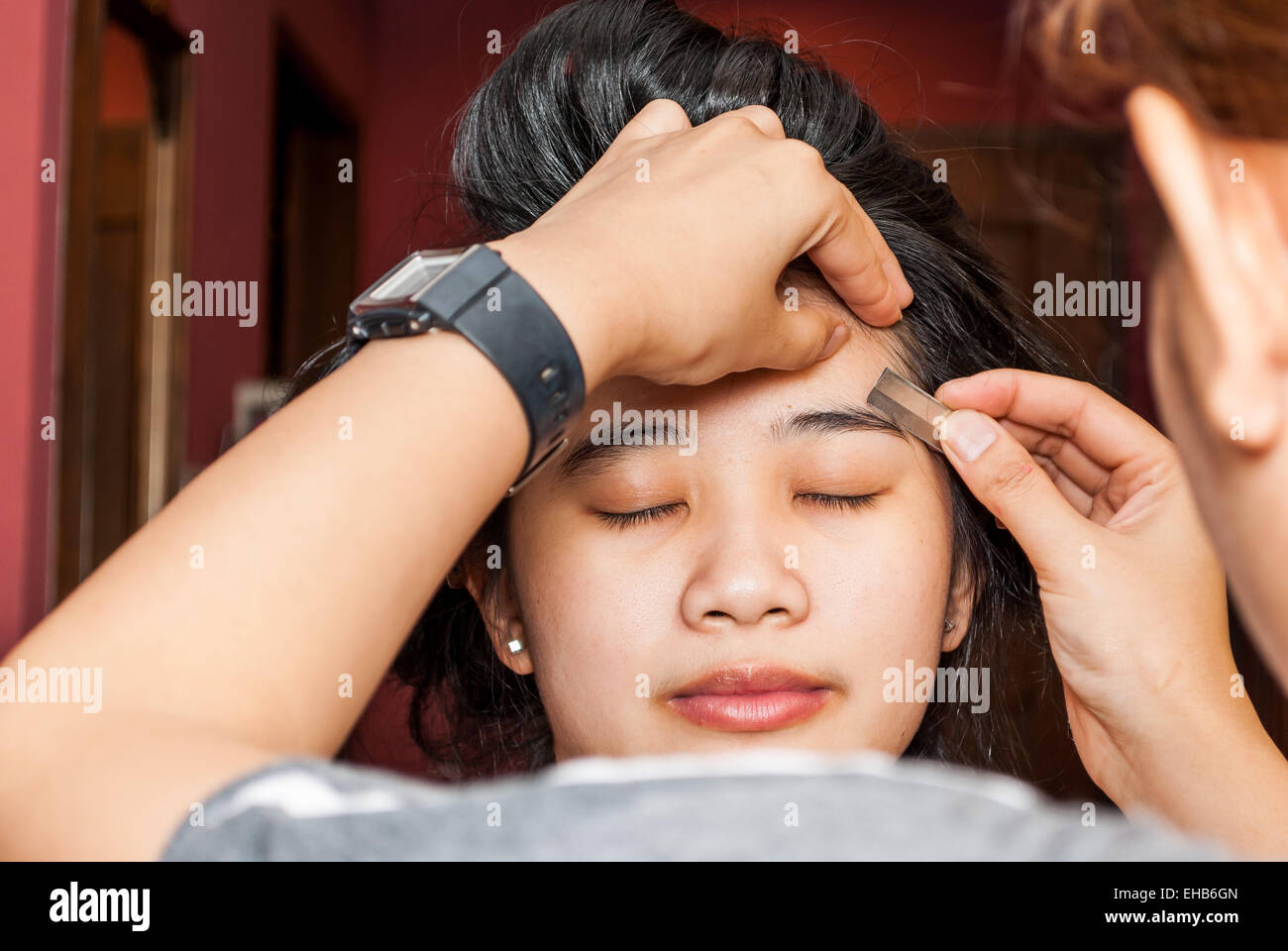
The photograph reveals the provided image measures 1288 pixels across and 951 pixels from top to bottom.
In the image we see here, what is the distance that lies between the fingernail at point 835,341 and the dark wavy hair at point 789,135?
0.13 m

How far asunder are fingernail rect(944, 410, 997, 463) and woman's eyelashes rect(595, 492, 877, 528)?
0.11m

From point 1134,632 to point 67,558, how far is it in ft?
6.52

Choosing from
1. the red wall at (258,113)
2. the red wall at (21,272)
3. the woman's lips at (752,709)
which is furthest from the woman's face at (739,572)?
the red wall at (21,272)

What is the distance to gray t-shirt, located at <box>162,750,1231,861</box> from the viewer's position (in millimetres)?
410

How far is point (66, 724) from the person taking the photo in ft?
1.82

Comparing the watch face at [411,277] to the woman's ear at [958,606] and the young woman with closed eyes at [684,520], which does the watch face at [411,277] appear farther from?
the woman's ear at [958,606]

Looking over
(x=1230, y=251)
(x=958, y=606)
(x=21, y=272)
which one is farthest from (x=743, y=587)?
(x=21, y=272)

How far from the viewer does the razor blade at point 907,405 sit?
1106 millimetres

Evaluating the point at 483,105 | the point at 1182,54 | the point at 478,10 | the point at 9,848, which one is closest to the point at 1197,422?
the point at 1182,54

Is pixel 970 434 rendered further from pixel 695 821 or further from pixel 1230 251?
pixel 695 821

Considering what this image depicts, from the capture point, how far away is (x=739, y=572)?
1.02 metres

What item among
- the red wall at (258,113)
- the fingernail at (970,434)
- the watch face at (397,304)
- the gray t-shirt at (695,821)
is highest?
the red wall at (258,113)

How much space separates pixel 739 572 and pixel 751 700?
→ 13cm

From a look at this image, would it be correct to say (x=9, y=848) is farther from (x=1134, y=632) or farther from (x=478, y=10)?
(x=478, y=10)
